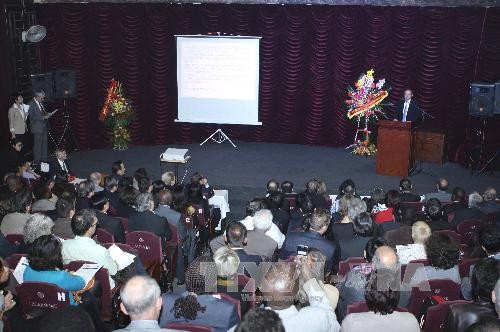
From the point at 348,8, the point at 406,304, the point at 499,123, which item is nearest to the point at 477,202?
the point at 406,304

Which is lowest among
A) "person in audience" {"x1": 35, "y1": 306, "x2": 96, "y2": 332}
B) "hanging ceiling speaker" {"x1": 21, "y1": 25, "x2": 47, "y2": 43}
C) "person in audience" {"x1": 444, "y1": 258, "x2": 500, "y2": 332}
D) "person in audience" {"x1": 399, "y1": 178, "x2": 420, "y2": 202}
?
"person in audience" {"x1": 399, "y1": 178, "x2": 420, "y2": 202}

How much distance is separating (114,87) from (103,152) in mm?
1438

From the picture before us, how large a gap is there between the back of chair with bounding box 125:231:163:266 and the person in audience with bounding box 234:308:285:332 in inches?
124

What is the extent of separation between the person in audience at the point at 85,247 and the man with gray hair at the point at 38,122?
21.2 feet

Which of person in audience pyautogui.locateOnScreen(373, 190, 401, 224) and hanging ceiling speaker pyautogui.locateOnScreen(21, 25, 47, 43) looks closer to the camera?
person in audience pyautogui.locateOnScreen(373, 190, 401, 224)

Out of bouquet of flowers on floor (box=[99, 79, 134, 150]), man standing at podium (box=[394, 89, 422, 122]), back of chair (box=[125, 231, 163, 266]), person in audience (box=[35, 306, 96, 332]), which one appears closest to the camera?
person in audience (box=[35, 306, 96, 332])

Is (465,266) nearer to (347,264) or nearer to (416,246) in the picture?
(416,246)

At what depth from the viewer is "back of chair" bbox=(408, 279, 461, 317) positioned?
4.65m

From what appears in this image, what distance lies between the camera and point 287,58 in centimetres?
1298

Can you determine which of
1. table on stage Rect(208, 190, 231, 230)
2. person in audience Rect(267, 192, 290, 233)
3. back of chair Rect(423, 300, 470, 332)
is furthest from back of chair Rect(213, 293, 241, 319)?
table on stage Rect(208, 190, 231, 230)

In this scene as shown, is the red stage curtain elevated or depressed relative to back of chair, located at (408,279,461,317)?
elevated

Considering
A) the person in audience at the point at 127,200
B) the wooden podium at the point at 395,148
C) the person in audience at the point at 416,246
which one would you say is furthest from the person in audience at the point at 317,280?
the wooden podium at the point at 395,148

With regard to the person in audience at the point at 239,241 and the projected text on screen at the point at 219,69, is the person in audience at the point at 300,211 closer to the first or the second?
the person in audience at the point at 239,241

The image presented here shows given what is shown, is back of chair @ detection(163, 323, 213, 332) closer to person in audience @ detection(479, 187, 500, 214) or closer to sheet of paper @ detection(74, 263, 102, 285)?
sheet of paper @ detection(74, 263, 102, 285)
